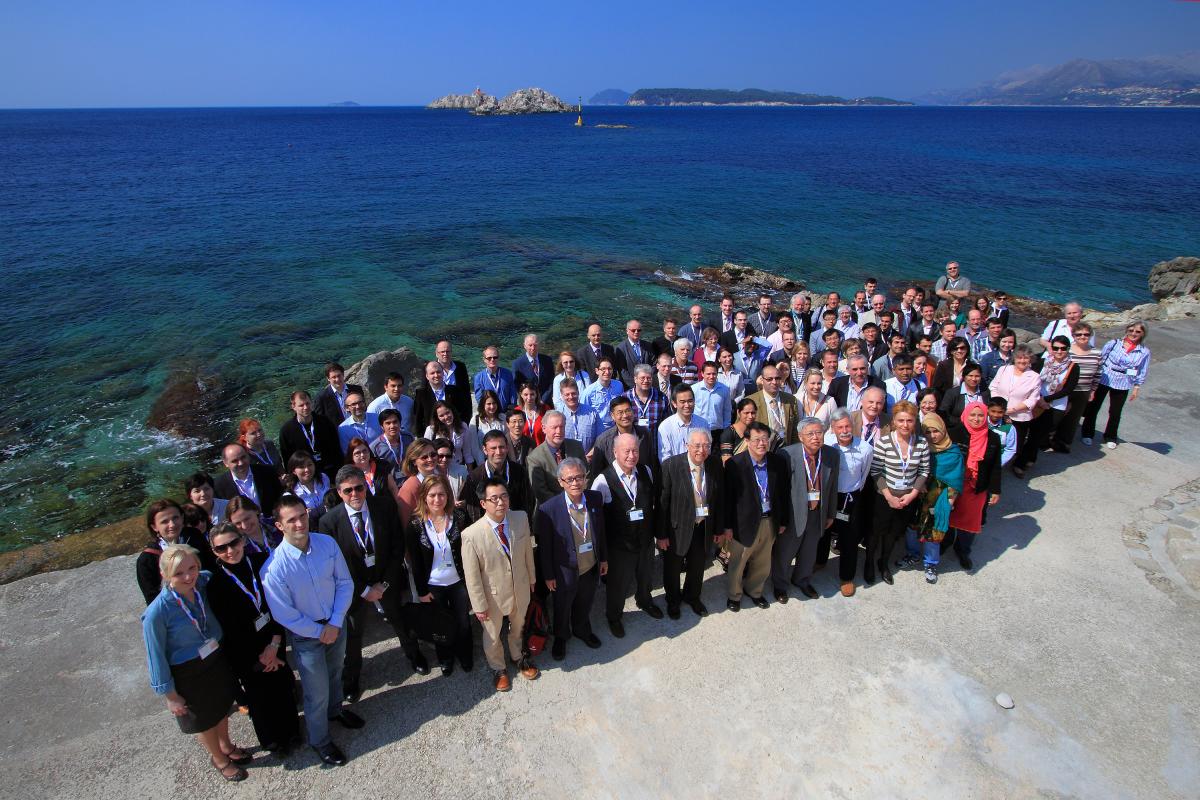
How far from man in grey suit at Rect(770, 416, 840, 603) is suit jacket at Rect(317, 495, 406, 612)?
3.64m

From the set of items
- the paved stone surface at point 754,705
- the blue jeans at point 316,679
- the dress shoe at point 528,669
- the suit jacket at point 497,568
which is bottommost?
the paved stone surface at point 754,705

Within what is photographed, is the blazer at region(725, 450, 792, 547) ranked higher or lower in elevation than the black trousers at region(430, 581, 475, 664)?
higher

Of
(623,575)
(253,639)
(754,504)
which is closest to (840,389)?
(754,504)

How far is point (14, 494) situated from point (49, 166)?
223 ft

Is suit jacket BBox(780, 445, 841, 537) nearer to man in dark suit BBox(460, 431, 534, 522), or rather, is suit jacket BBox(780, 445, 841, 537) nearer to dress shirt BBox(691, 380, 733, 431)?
dress shirt BBox(691, 380, 733, 431)

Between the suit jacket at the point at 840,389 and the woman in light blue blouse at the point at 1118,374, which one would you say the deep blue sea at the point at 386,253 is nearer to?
the suit jacket at the point at 840,389

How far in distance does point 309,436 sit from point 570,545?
11.9ft

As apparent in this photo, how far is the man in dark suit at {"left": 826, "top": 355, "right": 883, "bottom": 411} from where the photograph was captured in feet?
24.0

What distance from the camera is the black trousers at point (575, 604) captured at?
212 inches

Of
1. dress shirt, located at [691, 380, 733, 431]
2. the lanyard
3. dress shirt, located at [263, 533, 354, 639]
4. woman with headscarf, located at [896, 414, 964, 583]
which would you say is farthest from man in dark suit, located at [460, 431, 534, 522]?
woman with headscarf, located at [896, 414, 964, 583]

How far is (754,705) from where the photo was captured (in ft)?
16.3

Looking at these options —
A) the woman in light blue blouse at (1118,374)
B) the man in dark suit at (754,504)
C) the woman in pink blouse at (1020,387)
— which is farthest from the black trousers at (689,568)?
the woman in light blue blouse at (1118,374)

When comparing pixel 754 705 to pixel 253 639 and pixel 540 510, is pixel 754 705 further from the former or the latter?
pixel 253 639

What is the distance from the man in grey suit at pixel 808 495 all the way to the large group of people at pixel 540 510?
2cm
